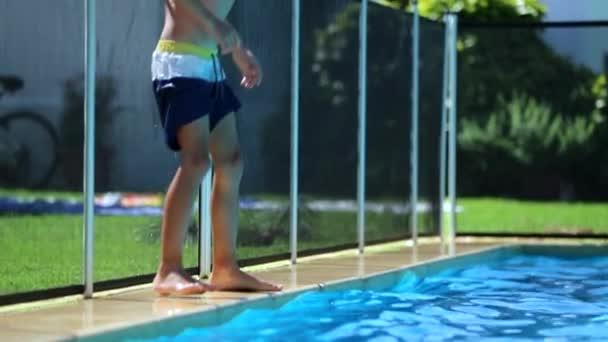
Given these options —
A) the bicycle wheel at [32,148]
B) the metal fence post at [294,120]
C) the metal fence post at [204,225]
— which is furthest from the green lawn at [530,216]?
the bicycle wheel at [32,148]

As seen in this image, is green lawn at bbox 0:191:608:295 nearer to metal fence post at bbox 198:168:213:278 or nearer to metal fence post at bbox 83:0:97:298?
metal fence post at bbox 198:168:213:278

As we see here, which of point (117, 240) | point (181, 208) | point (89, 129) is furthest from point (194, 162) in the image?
point (117, 240)

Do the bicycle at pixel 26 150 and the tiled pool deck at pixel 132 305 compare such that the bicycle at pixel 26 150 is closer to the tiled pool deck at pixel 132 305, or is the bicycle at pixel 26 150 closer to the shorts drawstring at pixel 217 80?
the tiled pool deck at pixel 132 305

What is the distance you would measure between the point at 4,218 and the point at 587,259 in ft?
17.2

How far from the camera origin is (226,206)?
5.82 metres

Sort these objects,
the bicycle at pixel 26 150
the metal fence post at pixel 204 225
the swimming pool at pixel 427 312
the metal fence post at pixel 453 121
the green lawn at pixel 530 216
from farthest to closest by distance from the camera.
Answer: the green lawn at pixel 530 216, the metal fence post at pixel 453 121, the metal fence post at pixel 204 225, the bicycle at pixel 26 150, the swimming pool at pixel 427 312

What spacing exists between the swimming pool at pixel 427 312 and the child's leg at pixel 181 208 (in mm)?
320

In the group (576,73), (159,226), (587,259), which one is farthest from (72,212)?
(576,73)

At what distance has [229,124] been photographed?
18.9 feet

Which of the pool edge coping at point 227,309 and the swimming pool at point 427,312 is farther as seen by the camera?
the swimming pool at point 427,312

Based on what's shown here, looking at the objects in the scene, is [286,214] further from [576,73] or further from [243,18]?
[576,73]

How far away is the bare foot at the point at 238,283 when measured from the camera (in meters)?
5.78

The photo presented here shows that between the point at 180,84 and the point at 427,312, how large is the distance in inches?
58.4

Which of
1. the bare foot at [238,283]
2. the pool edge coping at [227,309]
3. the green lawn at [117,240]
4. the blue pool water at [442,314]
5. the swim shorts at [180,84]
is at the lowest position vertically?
the blue pool water at [442,314]
